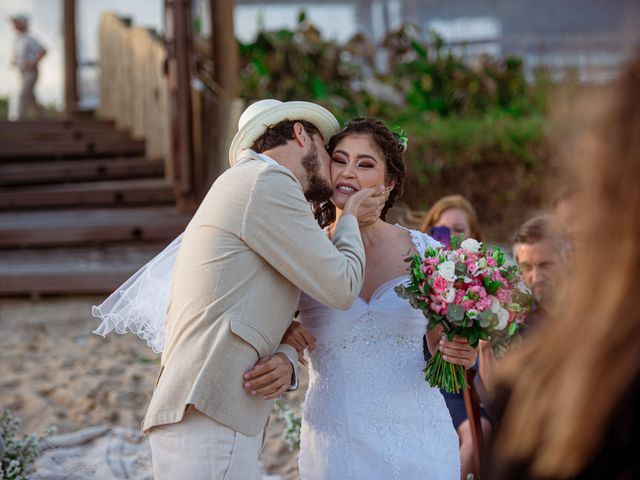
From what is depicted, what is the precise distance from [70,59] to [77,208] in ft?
17.4

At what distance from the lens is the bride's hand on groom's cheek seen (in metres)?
2.80

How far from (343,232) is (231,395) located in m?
0.61

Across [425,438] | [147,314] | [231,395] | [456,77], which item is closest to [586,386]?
[231,395]

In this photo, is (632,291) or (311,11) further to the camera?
(311,11)

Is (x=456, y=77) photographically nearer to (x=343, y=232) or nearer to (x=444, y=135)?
(x=444, y=135)

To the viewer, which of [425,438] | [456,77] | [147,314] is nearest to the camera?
[425,438]

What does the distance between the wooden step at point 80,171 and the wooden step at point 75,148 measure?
313 mm

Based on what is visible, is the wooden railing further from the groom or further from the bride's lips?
the groom

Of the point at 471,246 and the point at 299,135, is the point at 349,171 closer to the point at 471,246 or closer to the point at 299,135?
the point at 299,135

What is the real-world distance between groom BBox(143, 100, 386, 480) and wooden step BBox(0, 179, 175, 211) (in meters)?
8.46

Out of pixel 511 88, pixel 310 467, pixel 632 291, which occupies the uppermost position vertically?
pixel 511 88

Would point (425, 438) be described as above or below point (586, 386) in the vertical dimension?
below

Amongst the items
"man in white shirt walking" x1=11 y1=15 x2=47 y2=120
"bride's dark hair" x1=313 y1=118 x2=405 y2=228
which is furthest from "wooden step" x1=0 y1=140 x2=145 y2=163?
"bride's dark hair" x1=313 y1=118 x2=405 y2=228

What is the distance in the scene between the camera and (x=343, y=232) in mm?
2957
